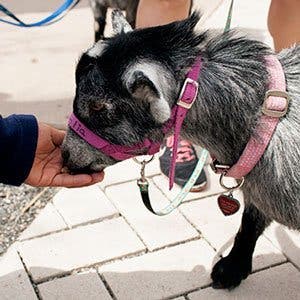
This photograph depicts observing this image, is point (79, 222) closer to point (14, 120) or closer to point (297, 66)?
point (14, 120)

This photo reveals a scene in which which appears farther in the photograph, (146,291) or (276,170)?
(146,291)

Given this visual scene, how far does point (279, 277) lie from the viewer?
273 centimetres

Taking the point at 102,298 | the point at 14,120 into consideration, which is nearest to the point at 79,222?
the point at 102,298

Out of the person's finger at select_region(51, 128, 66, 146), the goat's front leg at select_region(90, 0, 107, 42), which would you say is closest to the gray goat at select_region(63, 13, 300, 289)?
the person's finger at select_region(51, 128, 66, 146)

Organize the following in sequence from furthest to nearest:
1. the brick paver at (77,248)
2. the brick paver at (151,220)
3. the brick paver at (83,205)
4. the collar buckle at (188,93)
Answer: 1. the brick paver at (83,205)
2. the brick paver at (151,220)
3. the brick paver at (77,248)
4. the collar buckle at (188,93)

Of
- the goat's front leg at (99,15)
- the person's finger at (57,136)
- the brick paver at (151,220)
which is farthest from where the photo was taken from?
the goat's front leg at (99,15)

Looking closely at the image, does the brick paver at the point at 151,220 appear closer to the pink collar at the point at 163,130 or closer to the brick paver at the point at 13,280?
the brick paver at the point at 13,280

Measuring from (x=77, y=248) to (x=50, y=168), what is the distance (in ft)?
1.66

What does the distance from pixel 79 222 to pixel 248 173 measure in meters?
1.09

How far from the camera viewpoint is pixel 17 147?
237 cm

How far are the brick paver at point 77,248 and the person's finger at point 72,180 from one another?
0.48 meters

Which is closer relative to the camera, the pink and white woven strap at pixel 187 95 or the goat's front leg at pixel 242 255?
the pink and white woven strap at pixel 187 95

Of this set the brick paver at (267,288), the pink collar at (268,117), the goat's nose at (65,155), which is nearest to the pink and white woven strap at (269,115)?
the pink collar at (268,117)

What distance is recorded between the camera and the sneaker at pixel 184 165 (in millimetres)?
3289
